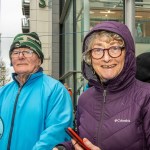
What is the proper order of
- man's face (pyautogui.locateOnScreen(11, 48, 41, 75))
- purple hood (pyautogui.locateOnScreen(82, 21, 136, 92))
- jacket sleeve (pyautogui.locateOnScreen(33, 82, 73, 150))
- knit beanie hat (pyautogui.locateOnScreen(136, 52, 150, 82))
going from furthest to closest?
1. man's face (pyautogui.locateOnScreen(11, 48, 41, 75))
2. jacket sleeve (pyautogui.locateOnScreen(33, 82, 73, 150))
3. knit beanie hat (pyautogui.locateOnScreen(136, 52, 150, 82))
4. purple hood (pyautogui.locateOnScreen(82, 21, 136, 92))

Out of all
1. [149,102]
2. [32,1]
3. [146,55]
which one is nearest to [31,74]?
[146,55]

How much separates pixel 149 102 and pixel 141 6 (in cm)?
578

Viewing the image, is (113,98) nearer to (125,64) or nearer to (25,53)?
(125,64)

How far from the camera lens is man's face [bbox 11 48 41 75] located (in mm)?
3406

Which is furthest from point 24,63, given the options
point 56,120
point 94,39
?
point 94,39

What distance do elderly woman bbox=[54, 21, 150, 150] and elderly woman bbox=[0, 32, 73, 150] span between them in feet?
2.65

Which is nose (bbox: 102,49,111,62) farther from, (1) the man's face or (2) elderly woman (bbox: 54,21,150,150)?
(1) the man's face

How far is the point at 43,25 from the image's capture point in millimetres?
23344

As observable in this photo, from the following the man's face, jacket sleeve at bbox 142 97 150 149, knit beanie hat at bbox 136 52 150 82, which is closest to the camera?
jacket sleeve at bbox 142 97 150 149

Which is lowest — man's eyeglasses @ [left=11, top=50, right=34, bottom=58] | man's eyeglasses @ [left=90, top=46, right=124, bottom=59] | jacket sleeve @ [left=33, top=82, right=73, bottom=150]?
jacket sleeve @ [left=33, top=82, right=73, bottom=150]

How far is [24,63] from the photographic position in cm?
342

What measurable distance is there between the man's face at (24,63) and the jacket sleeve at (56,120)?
291 mm

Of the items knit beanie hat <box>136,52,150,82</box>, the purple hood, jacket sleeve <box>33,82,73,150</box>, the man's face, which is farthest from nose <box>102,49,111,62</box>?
the man's face

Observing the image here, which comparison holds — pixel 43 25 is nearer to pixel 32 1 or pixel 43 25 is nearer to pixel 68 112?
pixel 32 1
